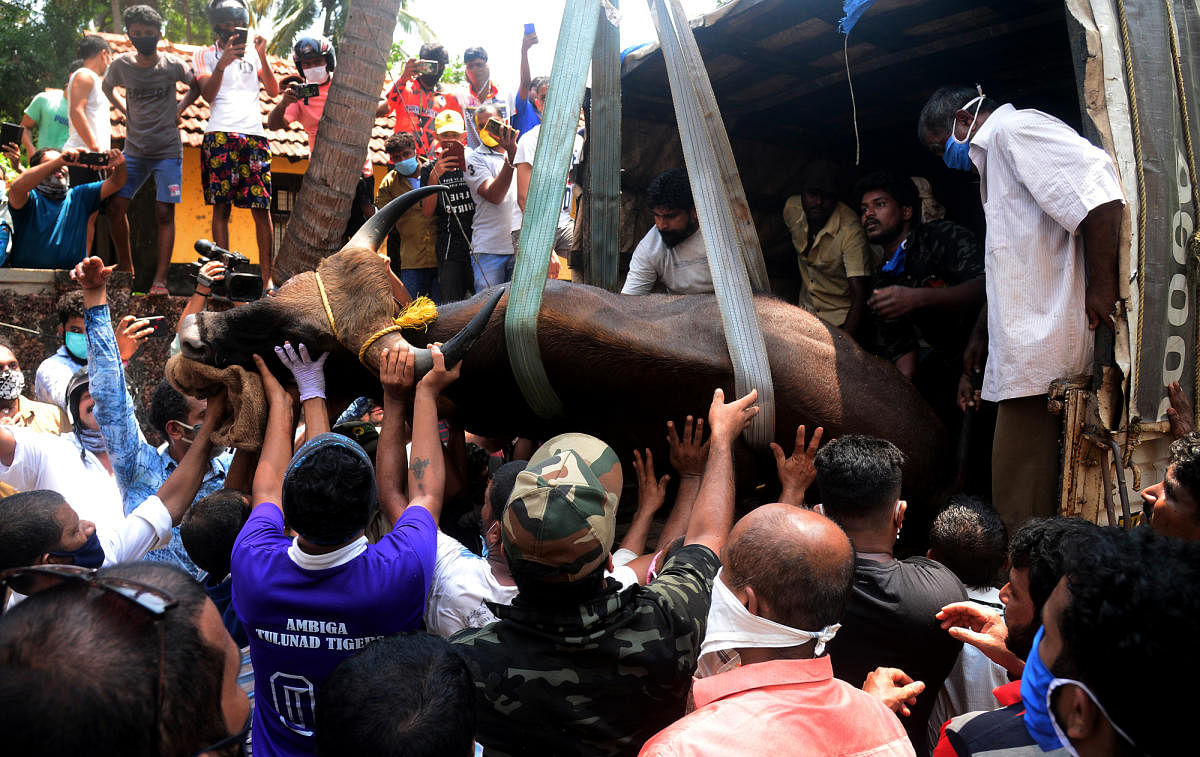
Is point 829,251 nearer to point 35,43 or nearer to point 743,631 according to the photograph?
point 743,631

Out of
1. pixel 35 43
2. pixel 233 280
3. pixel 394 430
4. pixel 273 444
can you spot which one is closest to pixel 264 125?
pixel 233 280

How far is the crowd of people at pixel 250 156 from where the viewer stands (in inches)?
275

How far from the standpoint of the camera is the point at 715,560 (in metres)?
2.54

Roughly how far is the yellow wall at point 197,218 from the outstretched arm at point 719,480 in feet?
A: 43.5

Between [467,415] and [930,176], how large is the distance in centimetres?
404

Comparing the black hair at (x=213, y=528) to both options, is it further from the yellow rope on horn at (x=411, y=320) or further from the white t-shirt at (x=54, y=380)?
the white t-shirt at (x=54, y=380)

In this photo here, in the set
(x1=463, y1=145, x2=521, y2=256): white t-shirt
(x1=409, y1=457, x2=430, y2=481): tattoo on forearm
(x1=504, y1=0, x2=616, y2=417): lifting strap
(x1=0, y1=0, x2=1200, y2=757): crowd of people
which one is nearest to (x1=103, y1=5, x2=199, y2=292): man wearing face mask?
(x1=463, y1=145, x2=521, y2=256): white t-shirt

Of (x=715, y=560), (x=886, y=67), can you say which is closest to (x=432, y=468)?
(x=715, y=560)

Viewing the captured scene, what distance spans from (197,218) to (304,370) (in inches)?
520

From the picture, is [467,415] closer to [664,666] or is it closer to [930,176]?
[664,666]

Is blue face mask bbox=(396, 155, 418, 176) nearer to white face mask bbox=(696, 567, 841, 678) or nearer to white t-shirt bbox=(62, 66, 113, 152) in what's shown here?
white t-shirt bbox=(62, 66, 113, 152)

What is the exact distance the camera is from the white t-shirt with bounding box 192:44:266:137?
25.9 feet

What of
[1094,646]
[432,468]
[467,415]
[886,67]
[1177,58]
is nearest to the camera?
[1094,646]

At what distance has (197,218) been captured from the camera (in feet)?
49.5
